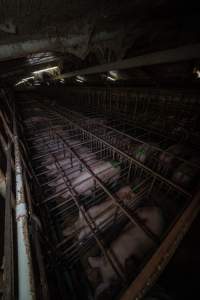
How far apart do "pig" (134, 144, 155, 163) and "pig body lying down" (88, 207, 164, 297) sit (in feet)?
3.32

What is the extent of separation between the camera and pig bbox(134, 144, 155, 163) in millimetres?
2734

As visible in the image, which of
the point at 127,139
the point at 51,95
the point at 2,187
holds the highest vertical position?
the point at 2,187

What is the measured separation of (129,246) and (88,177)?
1.21 m

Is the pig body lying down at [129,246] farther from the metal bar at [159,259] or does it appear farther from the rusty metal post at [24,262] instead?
the rusty metal post at [24,262]

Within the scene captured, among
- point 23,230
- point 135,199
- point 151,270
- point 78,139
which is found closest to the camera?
point 23,230

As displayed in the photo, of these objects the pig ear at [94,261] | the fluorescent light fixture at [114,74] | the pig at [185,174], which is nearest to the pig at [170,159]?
the pig at [185,174]

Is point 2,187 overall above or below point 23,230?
below

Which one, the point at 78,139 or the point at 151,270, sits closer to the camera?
the point at 151,270

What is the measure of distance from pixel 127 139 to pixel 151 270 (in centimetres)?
270

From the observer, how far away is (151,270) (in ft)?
3.03

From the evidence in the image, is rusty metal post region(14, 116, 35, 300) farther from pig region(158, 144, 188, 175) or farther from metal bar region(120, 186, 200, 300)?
pig region(158, 144, 188, 175)

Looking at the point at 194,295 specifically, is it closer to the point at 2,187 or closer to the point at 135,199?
the point at 135,199

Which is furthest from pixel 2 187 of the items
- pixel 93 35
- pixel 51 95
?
pixel 51 95

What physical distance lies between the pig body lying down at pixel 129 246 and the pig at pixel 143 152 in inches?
39.8
